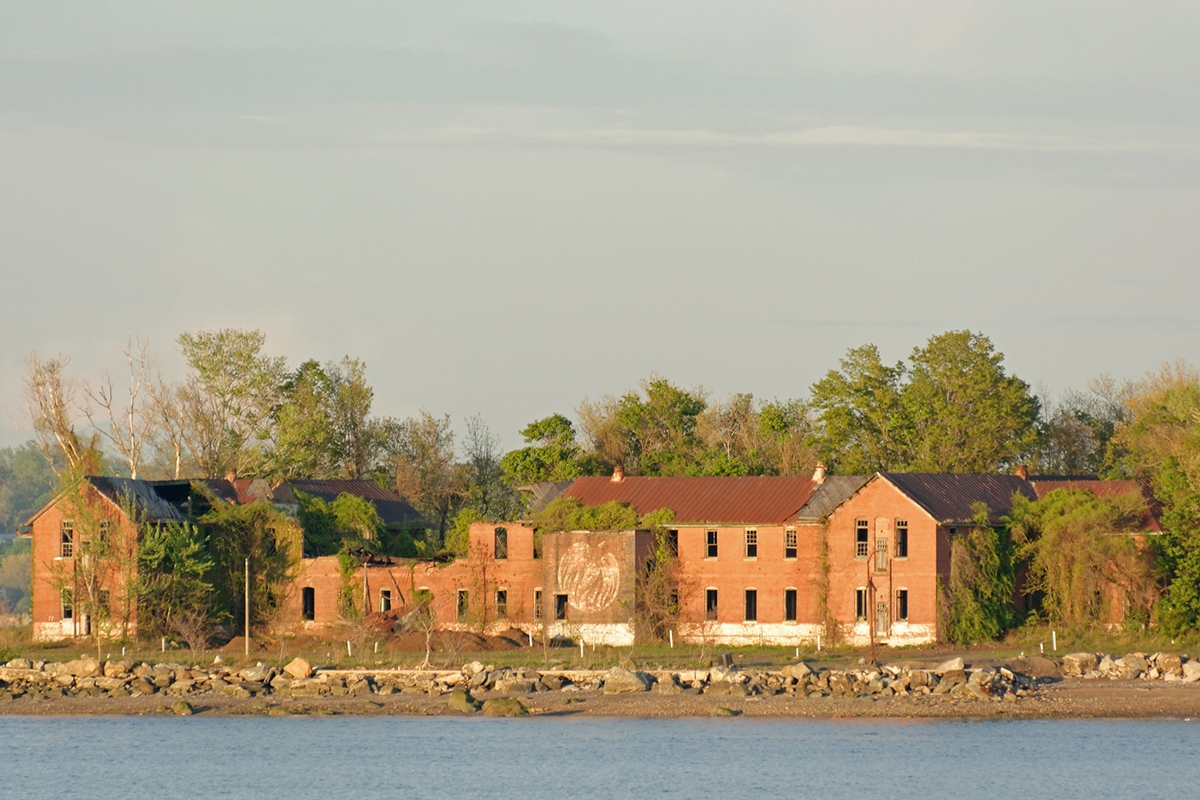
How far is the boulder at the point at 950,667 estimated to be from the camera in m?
51.6

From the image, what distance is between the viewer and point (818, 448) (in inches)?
3282

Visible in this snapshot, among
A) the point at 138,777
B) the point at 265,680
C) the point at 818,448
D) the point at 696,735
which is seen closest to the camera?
the point at 138,777

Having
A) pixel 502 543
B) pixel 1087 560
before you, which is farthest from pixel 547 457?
pixel 1087 560

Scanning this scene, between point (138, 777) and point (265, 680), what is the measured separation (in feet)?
35.8

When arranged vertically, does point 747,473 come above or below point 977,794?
above

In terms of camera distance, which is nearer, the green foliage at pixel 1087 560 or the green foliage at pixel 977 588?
the green foliage at pixel 977 588

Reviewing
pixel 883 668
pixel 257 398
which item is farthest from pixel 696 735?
pixel 257 398

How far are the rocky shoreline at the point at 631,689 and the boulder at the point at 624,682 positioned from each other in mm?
42

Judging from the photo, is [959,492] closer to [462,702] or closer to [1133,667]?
[1133,667]

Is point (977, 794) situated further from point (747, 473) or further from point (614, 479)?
point (747, 473)

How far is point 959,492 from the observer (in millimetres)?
61688

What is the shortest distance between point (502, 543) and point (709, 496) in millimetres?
8131

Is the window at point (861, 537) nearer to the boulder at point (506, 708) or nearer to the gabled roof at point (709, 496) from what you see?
the gabled roof at point (709, 496)

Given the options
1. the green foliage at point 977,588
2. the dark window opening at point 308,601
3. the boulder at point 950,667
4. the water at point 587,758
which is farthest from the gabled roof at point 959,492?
the dark window opening at point 308,601
